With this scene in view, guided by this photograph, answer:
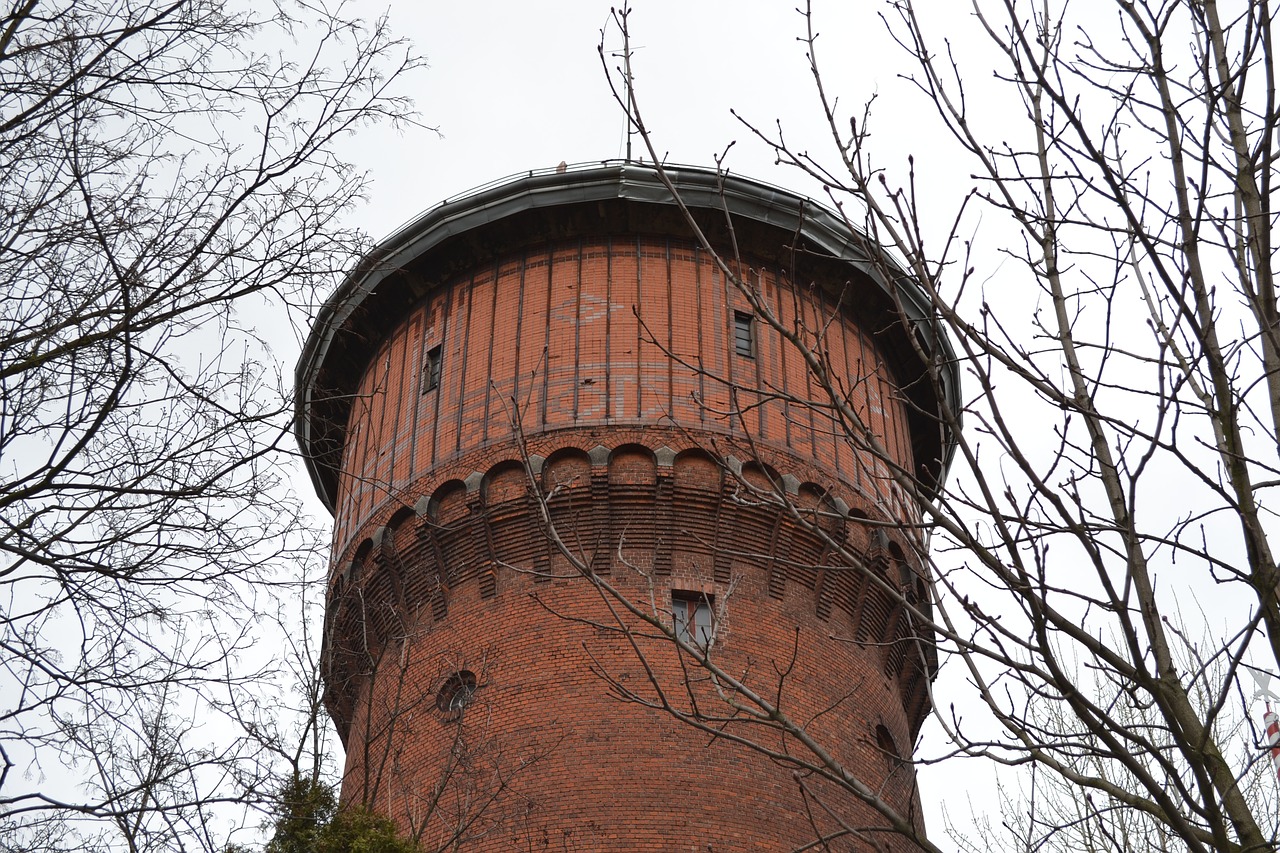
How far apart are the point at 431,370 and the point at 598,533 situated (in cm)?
308

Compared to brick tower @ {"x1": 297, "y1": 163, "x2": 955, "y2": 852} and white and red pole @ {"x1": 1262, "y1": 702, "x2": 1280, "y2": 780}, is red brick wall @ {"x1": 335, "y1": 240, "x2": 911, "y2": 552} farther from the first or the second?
white and red pole @ {"x1": 1262, "y1": 702, "x2": 1280, "y2": 780}

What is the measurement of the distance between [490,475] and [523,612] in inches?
57.7

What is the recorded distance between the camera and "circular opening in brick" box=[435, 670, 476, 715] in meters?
14.6

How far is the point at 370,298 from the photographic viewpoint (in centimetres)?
1728

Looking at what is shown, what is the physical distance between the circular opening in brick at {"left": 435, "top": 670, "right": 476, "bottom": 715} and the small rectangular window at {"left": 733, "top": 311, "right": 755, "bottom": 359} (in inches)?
174

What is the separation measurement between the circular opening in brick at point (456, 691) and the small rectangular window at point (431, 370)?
3376mm

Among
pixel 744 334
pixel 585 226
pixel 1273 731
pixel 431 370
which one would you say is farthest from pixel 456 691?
pixel 1273 731

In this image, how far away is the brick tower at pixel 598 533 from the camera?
13609 millimetres

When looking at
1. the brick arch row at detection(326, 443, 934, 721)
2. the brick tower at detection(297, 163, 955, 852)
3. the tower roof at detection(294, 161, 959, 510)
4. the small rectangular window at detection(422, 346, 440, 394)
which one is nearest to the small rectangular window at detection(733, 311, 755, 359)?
the brick tower at detection(297, 163, 955, 852)

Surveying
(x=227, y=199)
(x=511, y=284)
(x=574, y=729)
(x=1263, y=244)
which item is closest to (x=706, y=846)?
(x=574, y=729)

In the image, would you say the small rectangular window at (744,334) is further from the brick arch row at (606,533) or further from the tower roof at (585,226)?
the brick arch row at (606,533)

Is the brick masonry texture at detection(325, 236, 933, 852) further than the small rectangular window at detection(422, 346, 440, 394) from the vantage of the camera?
No

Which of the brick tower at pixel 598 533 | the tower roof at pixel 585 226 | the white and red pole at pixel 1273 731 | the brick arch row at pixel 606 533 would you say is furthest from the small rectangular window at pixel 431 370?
the white and red pole at pixel 1273 731

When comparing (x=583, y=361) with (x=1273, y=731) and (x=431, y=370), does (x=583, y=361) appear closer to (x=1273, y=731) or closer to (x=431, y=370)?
(x=431, y=370)
